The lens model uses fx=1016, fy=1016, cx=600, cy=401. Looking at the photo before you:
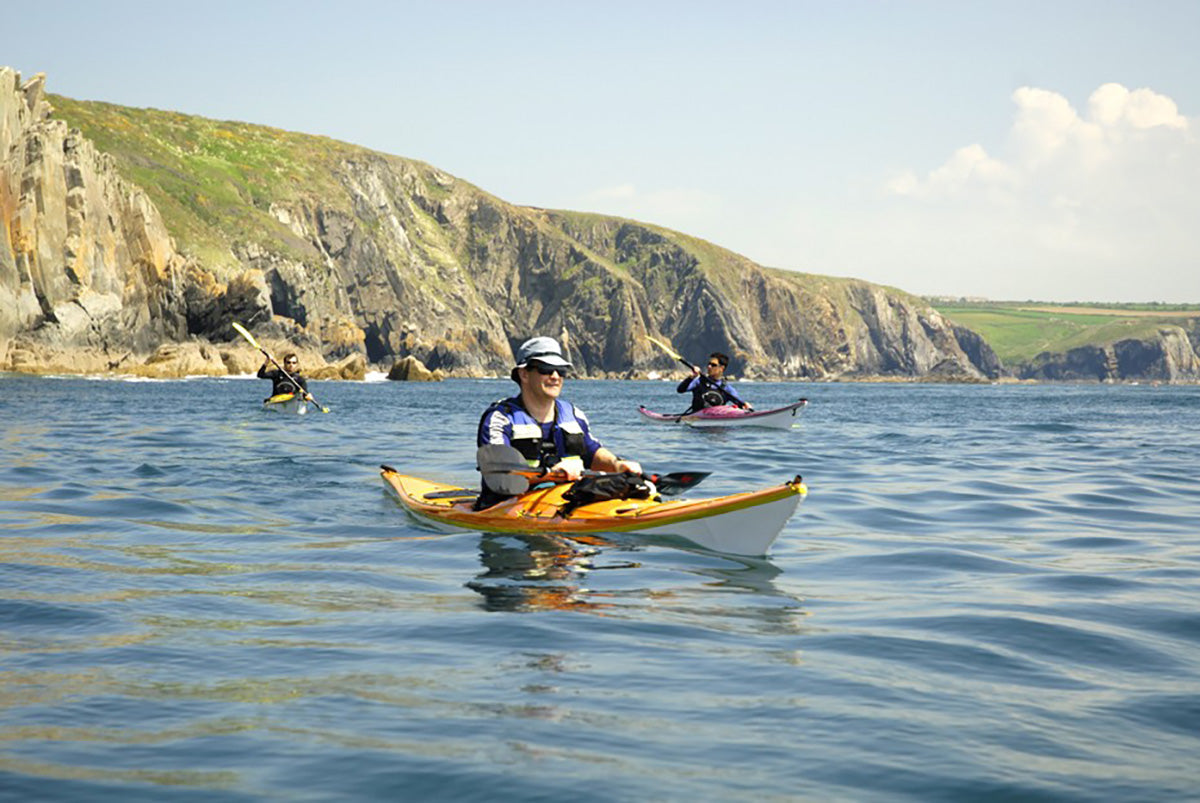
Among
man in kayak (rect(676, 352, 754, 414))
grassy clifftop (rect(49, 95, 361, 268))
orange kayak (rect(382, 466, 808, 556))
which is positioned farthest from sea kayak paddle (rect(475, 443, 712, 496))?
grassy clifftop (rect(49, 95, 361, 268))

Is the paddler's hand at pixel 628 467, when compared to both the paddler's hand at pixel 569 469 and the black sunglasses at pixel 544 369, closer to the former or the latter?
the paddler's hand at pixel 569 469

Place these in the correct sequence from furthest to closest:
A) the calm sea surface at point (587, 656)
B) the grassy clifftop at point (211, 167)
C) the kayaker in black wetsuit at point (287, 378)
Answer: the grassy clifftop at point (211, 167) < the kayaker in black wetsuit at point (287, 378) < the calm sea surface at point (587, 656)

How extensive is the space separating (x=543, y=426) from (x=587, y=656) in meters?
4.33

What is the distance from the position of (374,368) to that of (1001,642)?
393ft

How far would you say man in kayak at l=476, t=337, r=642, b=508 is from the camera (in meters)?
9.14

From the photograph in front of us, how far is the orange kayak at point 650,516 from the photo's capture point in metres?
8.06

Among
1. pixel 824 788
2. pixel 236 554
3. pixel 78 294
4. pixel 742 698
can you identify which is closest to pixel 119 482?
pixel 236 554

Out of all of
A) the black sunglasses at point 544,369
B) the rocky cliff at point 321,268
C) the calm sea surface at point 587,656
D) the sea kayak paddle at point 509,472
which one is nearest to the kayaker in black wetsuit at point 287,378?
the calm sea surface at point 587,656

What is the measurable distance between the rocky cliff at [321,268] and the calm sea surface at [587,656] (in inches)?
2421

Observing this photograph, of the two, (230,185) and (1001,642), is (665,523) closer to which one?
→ (1001,642)

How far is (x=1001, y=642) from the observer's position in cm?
584

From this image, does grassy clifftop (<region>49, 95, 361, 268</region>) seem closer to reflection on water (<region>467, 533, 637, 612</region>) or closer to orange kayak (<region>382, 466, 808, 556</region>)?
orange kayak (<region>382, 466, 808, 556</region>)

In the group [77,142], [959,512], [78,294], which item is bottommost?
[959,512]

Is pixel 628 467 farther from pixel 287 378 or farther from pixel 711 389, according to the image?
pixel 287 378
